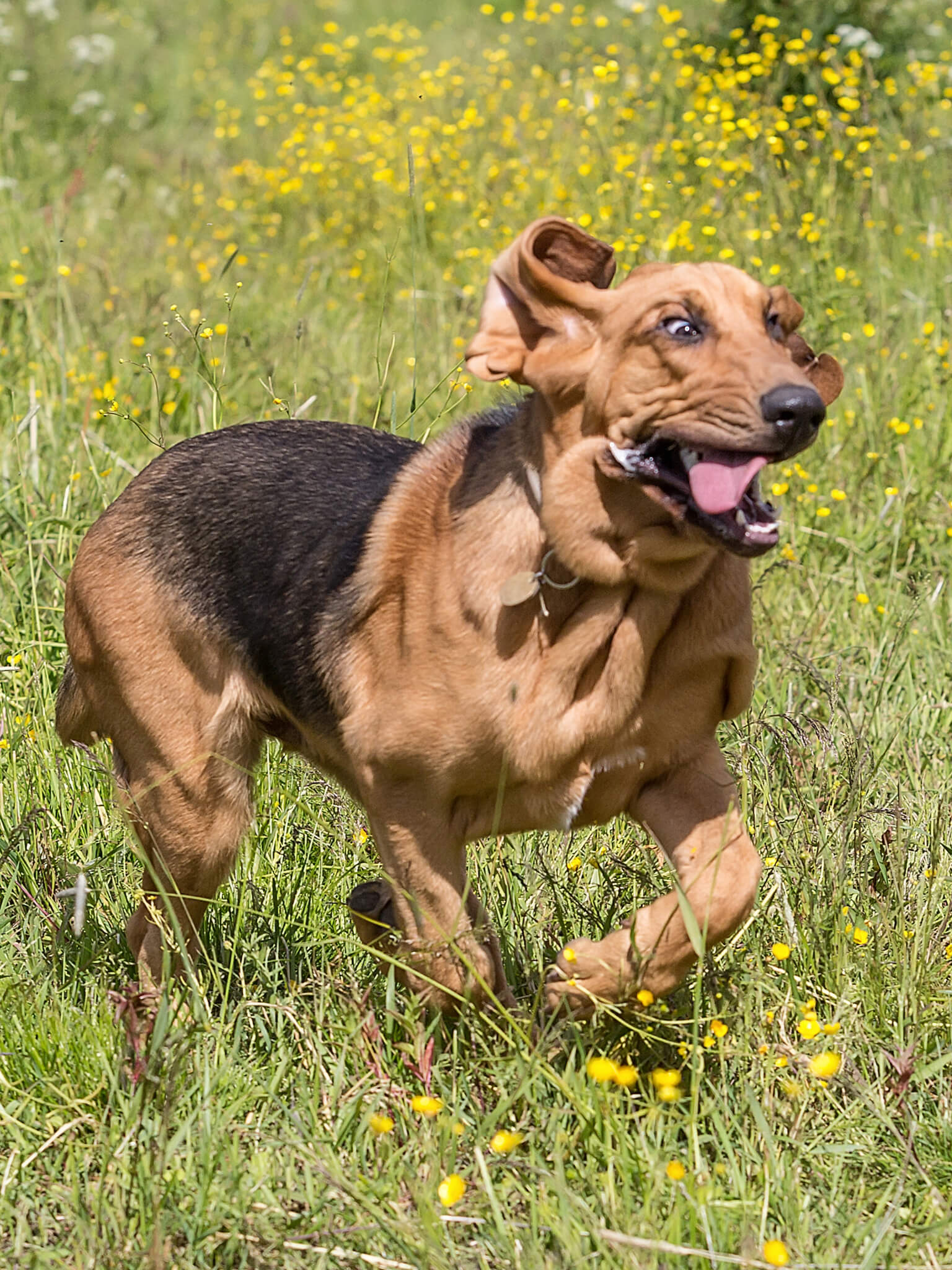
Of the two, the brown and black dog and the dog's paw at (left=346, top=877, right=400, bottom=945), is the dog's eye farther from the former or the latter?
the dog's paw at (left=346, top=877, right=400, bottom=945)

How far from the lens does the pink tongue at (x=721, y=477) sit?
291 centimetres

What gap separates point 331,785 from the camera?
4340mm

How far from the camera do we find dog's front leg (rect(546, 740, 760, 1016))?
3.06 m

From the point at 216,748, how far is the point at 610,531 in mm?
1224

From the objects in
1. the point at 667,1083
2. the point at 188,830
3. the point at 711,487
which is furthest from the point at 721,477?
the point at 188,830

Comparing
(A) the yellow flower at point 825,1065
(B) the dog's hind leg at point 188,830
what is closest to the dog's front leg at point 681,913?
(A) the yellow flower at point 825,1065

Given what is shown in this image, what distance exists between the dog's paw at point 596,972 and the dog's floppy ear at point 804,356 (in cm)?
116

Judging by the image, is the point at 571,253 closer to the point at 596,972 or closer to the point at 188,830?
the point at 596,972

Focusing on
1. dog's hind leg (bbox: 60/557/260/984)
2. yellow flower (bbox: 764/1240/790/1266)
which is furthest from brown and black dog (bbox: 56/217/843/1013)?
yellow flower (bbox: 764/1240/790/1266)

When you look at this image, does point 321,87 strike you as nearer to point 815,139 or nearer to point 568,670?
point 815,139

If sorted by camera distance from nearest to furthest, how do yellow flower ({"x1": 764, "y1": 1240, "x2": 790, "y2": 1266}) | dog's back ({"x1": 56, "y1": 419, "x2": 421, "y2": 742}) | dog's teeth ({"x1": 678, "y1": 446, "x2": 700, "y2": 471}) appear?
yellow flower ({"x1": 764, "y1": 1240, "x2": 790, "y2": 1266}) < dog's teeth ({"x1": 678, "y1": 446, "x2": 700, "y2": 471}) < dog's back ({"x1": 56, "y1": 419, "x2": 421, "y2": 742})

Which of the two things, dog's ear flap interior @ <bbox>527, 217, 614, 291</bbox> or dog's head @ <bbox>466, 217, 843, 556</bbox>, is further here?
dog's ear flap interior @ <bbox>527, 217, 614, 291</bbox>

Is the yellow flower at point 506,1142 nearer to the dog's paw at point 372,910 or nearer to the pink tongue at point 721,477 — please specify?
the dog's paw at point 372,910

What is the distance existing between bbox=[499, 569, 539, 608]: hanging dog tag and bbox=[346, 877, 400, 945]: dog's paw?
2.58 feet
